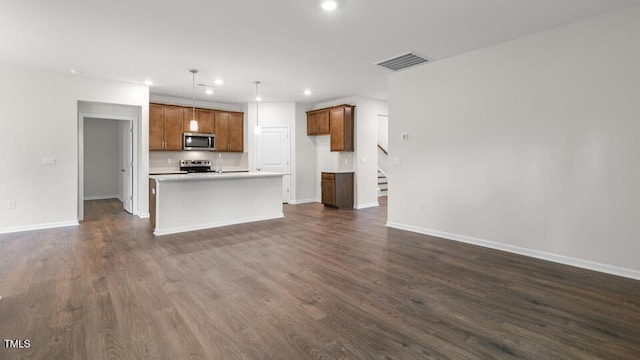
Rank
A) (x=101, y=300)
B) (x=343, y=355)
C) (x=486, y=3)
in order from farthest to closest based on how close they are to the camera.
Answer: (x=486, y=3) → (x=101, y=300) → (x=343, y=355)

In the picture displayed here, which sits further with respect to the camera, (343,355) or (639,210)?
(639,210)

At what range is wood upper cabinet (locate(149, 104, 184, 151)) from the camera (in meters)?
6.90

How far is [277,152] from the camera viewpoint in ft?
27.2

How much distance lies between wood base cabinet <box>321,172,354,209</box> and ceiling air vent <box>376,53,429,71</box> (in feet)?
9.76

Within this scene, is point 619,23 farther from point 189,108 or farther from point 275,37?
point 189,108

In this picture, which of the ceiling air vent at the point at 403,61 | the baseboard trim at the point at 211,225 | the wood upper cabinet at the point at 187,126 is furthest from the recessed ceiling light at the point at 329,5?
the wood upper cabinet at the point at 187,126

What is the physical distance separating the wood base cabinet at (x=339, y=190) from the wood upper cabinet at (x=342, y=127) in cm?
68

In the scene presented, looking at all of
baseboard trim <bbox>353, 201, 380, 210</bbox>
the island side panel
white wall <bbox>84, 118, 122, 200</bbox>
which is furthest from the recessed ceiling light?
white wall <bbox>84, 118, 122, 200</bbox>

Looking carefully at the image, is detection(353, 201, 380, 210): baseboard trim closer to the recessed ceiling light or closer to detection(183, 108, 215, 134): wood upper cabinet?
detection(183, 108, 215, 134): wood upper cabinet

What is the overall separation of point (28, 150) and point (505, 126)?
738 centimetres

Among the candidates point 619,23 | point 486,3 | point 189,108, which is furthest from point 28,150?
point 619,23

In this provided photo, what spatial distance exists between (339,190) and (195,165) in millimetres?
3656

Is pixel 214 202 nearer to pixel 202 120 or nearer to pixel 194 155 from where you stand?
pixel 194 155

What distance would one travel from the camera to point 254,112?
8.30m
